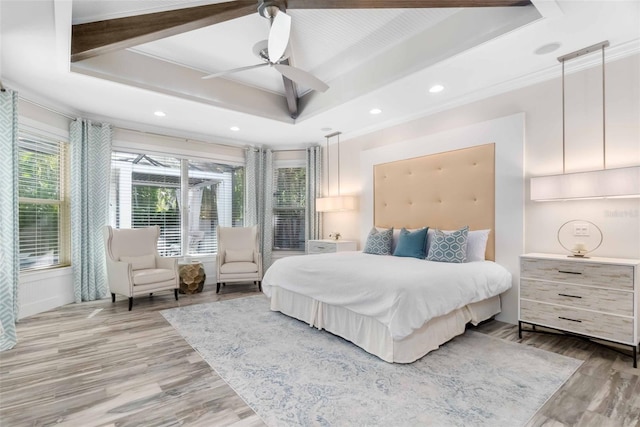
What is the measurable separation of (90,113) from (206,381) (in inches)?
169

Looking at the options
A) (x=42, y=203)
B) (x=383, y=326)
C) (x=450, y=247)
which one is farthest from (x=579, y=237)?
(x=42, y=203)

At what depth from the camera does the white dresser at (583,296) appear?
2.44 m

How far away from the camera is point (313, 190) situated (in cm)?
611

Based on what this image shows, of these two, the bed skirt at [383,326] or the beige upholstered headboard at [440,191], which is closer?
the bed skirt at [383,326]

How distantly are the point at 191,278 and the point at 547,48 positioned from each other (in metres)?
5.22

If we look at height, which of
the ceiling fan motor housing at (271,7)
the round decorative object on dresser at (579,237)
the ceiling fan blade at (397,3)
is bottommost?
the round decorative object on dresser at (579,237)

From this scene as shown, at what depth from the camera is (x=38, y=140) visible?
409 centimetres

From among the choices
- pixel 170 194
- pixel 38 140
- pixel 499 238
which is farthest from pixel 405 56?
pixel 38 140

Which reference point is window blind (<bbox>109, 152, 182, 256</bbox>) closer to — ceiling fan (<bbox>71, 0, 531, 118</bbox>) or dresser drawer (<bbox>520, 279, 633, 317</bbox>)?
ceiling fan (<bbox>71, 0, 531, 118</bbox>)

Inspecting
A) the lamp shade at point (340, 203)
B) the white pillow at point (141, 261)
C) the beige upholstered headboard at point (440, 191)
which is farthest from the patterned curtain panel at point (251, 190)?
the beige upholstered headboard at point (440, 191)

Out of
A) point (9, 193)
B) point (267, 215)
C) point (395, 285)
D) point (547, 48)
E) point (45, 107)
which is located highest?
point (547, 48)

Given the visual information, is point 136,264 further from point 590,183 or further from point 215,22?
point 590,183

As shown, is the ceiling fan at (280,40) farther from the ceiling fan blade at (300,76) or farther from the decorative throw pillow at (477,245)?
the decorative throw pillow at (477,245)

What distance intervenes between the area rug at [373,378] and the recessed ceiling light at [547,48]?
8.69 feet
